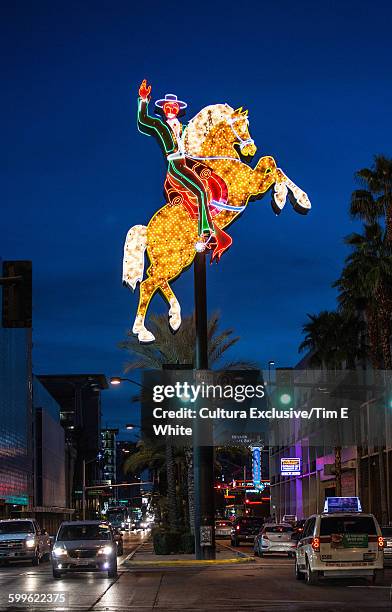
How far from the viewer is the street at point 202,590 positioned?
60.6 feet

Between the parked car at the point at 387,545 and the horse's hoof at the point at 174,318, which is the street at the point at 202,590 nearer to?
the parked car at the point at 387,545

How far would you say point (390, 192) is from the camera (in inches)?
1868

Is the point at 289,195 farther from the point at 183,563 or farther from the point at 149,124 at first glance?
the point at 183,563

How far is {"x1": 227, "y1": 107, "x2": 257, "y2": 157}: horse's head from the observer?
37.2m

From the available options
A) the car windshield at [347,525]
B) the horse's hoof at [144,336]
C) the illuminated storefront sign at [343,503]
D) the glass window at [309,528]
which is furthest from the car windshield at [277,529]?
the car windshield at [347,525]

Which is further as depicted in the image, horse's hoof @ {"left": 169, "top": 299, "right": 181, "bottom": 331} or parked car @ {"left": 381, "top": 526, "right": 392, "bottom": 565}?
horse's hoof @ {"left": 169, "top": 299, "right": 181, "bottom": 331}

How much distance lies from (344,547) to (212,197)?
56.7 ft

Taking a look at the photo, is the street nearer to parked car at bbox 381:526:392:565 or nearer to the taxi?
the taxi

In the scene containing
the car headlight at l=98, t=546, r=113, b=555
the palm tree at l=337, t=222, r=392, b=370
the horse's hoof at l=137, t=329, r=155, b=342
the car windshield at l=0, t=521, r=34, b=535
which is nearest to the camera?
the car headlight at l=98, t=546, r=113, b=555

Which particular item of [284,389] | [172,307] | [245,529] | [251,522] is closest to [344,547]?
[284,389]

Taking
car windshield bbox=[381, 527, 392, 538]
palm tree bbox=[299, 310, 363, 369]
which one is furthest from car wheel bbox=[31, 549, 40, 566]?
palm tree bbox=[299, 310, 363, 369]

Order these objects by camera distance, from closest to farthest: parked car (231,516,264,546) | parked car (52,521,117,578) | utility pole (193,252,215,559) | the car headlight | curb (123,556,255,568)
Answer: parked car (52,521,117,578)
the car headlight
curb (123,556,255,568)
utility pole (193,252,215,559)
parked car (231,516,264,546)

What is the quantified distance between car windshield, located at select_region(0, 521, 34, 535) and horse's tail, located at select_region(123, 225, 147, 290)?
35.4 feet

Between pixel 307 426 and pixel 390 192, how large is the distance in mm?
33599
